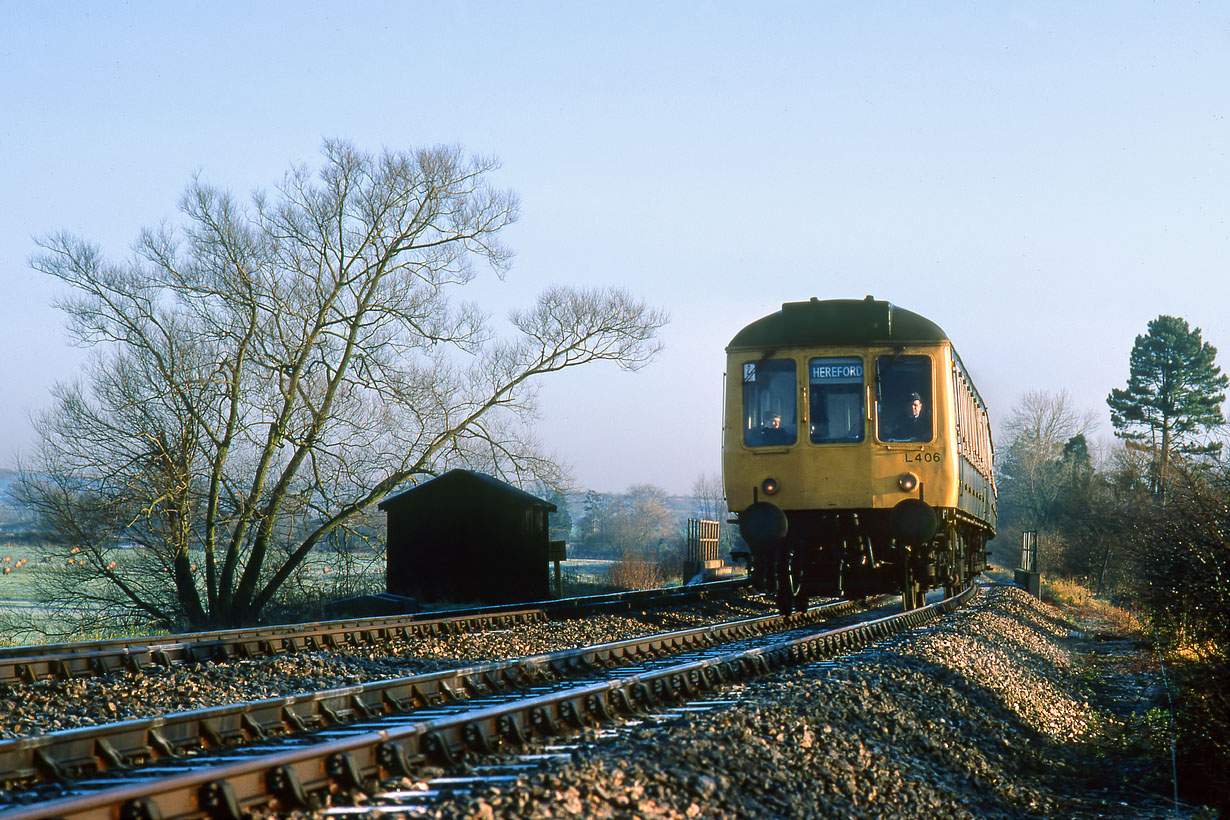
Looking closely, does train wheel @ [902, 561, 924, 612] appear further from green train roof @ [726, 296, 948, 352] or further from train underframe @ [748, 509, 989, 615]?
green train roof @ [726, 296, 948, 352]

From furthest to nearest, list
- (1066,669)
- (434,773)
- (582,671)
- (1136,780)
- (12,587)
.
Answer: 1. (12,587)
2. (1066,669)
3. (582,671)
4. (1136,780)
5. (434,773)

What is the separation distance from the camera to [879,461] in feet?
39.1

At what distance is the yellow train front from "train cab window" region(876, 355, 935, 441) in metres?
0.01

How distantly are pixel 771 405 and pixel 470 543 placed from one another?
9984 mm

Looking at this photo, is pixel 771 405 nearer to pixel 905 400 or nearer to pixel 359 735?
pixel 905 400

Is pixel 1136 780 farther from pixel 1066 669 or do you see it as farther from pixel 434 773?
pixel 1066 669

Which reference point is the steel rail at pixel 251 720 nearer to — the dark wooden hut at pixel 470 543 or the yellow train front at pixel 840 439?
the yellow train front at pixel 840 439

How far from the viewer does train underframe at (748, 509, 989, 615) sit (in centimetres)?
1220

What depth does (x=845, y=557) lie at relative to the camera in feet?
41.2

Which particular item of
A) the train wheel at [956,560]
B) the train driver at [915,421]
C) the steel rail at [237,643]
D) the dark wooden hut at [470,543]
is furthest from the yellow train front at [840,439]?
the dark wooden hut at [470,543]

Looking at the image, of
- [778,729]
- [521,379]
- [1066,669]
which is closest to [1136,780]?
[778,729]

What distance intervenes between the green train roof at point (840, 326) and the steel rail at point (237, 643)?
4.31m

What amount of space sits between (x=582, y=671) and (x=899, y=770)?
3.28 metres

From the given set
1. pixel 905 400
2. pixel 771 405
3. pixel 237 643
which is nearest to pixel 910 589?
pixel 905 400
